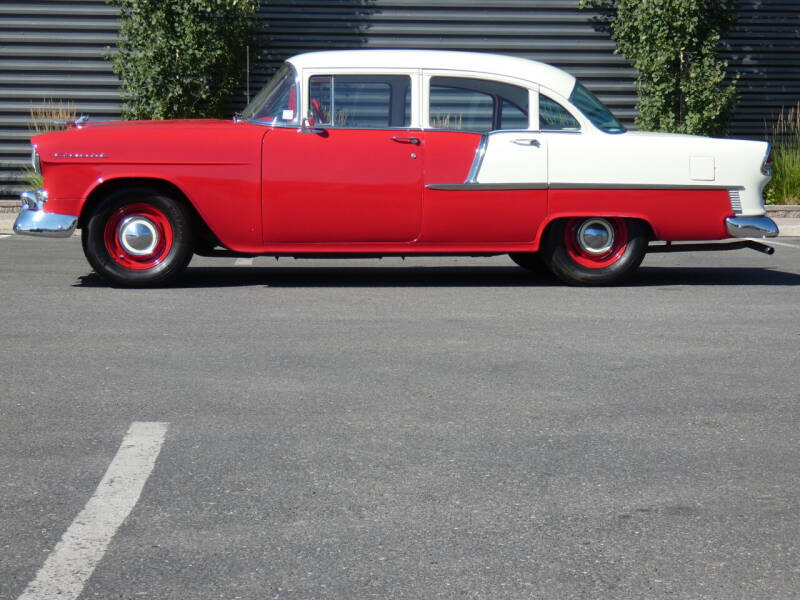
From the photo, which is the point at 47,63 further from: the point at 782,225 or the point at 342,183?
the point at 782,225

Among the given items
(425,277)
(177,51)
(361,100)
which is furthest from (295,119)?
(177,51)

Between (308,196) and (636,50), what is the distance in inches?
334

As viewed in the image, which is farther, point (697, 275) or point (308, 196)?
point (697, 275)

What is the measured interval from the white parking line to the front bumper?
13.4 feet

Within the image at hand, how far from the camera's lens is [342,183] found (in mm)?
8891

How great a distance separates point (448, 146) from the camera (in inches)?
354

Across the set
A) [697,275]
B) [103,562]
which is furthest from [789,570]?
[697,275]

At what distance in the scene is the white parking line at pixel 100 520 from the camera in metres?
3.40

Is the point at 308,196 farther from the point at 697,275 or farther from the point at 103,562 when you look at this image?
the point at 103,562

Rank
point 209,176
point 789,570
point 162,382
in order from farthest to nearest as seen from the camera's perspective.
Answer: point 209,176 → point 162,382 → point 789,570

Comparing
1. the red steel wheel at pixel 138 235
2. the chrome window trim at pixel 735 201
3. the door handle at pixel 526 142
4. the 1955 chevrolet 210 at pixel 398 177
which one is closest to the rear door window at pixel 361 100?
the 1955 chevrolet 210 at pixel 398 177

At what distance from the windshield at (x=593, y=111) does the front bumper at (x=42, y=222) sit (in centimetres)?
367

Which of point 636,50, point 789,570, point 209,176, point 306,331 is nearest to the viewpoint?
point 789,570

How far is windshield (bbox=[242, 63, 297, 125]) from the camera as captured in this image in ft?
29.6
